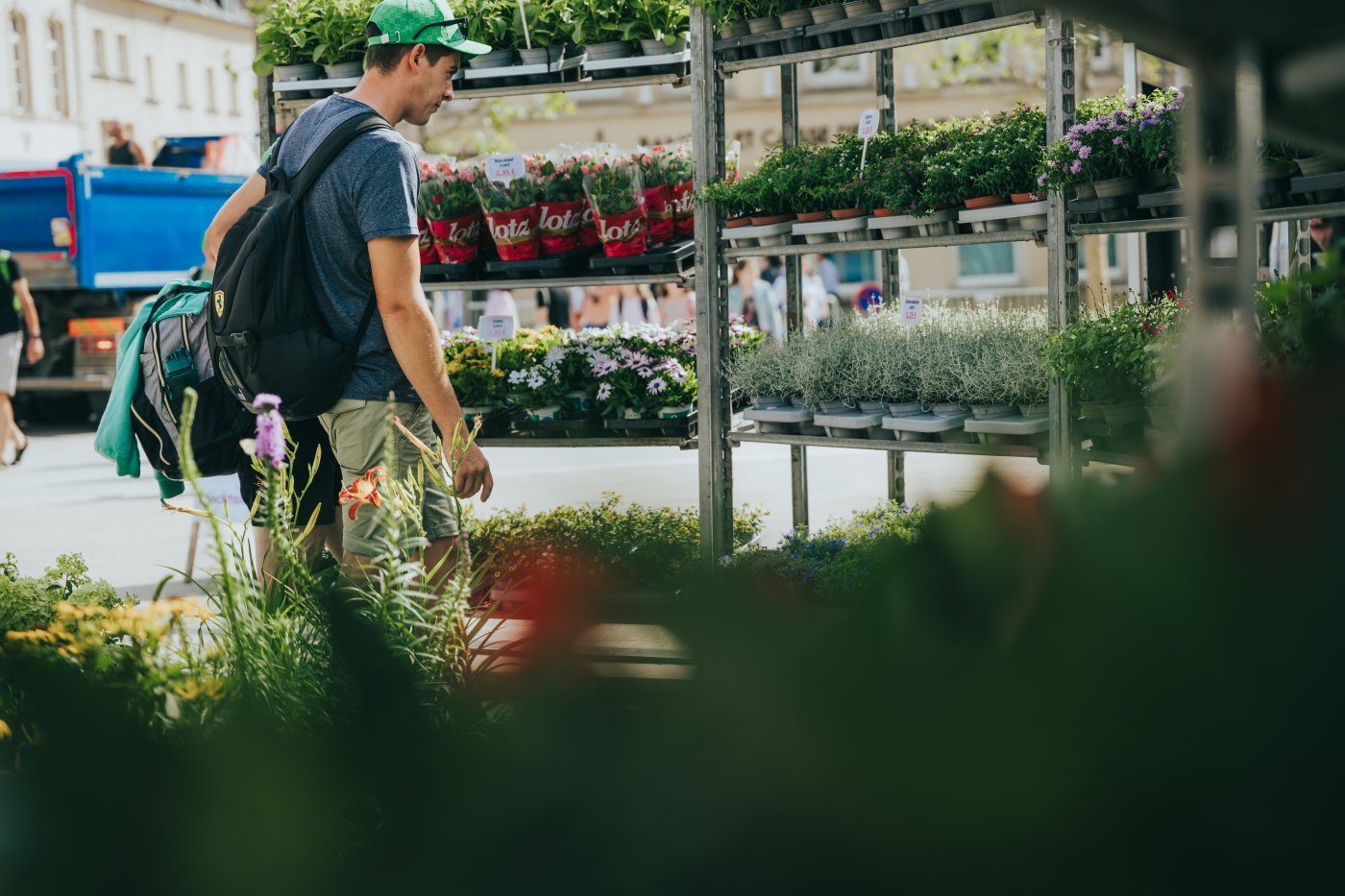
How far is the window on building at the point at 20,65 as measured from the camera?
29922 millimetres

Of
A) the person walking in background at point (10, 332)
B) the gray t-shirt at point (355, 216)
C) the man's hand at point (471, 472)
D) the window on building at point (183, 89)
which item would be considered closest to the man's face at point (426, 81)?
the gray t-shirt at point (355, 216)

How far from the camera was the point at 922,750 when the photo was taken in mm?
627

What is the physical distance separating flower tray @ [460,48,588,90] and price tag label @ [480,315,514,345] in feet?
2.67

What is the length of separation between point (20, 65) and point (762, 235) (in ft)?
95.4

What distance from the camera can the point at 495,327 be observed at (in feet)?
18.0

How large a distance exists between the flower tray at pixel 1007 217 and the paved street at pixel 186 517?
1.46m

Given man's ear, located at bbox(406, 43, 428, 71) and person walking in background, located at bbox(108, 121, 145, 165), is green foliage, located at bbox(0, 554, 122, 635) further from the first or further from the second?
person walking in background, located at bbox(108, 121, 145, 165)

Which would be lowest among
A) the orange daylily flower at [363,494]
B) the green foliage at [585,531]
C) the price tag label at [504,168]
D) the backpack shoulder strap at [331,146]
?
the green foliage at [585,531]

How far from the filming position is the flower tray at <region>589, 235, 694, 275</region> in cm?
524

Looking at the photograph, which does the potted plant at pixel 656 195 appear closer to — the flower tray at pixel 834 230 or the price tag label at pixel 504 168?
the price tag label at pixel 504 168

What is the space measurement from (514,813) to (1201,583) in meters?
0.34

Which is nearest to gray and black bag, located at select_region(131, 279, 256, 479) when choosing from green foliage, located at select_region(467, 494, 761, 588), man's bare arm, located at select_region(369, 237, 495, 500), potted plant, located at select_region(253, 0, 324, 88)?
man's bare arm, located at select_region(369, 237, 495, 500)

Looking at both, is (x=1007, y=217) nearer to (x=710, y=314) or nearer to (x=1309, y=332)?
(x=710, y=314)

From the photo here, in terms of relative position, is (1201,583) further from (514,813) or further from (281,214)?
(281,214)
